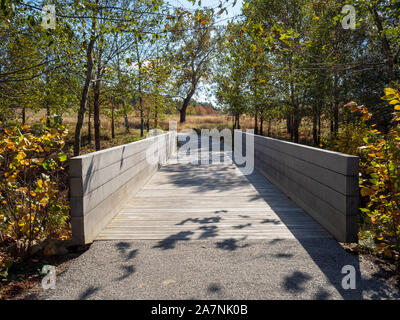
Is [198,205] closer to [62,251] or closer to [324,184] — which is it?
[324,184]

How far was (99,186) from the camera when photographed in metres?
4.20

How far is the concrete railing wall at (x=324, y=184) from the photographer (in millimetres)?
3623

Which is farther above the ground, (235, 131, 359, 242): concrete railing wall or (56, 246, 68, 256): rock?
(235, 131, 359, 242): concrete railing wall

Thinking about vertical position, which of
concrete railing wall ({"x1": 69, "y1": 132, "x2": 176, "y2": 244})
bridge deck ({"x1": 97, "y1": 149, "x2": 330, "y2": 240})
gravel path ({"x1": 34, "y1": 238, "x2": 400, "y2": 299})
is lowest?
gravel path ({"x1": 34, "y1": 238, "x2": 400, "y2": 299})

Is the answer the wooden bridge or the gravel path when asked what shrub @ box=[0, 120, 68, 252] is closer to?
the wooden bridge

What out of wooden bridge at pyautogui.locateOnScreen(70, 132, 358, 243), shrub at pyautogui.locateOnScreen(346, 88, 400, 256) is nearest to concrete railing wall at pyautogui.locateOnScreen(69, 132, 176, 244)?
wooden bridge at pyautogui.locateOnScreen(70, 132, 358, 243)

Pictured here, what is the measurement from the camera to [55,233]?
14.6 ft

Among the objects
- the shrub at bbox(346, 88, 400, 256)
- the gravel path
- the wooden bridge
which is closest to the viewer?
the gravel path

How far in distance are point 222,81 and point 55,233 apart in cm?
1858

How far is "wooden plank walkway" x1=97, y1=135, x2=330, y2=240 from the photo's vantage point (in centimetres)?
425

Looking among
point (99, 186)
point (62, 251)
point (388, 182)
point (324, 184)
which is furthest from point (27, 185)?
point (388, 182)

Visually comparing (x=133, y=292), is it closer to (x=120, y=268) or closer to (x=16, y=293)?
(x=120, y=268)
